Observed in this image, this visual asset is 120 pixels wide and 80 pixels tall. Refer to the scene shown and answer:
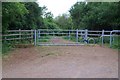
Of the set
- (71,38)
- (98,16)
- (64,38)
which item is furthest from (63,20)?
(71,38)

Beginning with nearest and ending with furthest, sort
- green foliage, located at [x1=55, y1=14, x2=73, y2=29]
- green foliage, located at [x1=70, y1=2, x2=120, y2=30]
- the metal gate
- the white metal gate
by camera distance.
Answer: the white metal gate < the metal gate < green foliage, located at [x1=70, y1=2, x2=120, y2=30] < green foliage, located at [x1=55, y1=14, x2=73, y2=29]

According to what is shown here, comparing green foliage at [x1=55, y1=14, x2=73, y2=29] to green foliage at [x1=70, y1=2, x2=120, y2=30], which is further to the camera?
green foliage at [x1=55, y1=14, x2=73, y2=29]

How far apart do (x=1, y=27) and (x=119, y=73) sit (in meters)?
8.79

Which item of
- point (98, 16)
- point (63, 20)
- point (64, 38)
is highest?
point (63, 20)

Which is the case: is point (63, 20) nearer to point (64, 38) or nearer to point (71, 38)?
point (64, 38)

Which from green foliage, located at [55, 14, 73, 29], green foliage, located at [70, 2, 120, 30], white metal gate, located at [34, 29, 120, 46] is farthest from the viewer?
green foliage, located at [55, 14, 73, 29]

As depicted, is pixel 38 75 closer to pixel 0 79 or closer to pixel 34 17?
pixel 0 79

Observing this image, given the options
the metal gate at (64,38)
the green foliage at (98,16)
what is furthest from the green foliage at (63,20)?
the metal gate at (64,38)

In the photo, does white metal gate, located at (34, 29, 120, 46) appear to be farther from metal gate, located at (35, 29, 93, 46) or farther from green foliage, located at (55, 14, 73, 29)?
green foliage, located at (55, 14, 73, 29)

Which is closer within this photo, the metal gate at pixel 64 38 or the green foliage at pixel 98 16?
the metal gate at pixel 64 38

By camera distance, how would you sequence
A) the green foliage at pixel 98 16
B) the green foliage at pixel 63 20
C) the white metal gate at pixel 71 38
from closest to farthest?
1. the white metal gate at pixel 71 38
2. the green foliage at pixel 98 16
3. the green foliage at pixel 63 20

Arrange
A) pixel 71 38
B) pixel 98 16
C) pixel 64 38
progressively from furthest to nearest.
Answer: pixel 64 38 → pixel 98 16 → pixel 71 38

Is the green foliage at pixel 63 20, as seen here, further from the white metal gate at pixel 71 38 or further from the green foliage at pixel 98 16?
the white metal gate at pixel 71 38

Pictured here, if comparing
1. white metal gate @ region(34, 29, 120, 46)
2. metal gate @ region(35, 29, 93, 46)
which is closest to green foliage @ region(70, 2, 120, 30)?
white metal gate @ region(34, 29, 120, 46)
